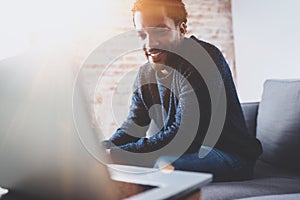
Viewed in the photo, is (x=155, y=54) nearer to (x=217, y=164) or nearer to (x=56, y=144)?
(x=217, y=164)

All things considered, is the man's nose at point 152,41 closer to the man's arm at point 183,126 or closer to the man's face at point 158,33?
the man's face at point 158,33

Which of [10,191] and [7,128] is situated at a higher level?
[7,128]

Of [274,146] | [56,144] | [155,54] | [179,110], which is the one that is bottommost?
[274,146]

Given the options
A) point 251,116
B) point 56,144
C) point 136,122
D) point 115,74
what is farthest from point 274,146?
point 56,144

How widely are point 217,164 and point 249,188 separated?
177 mm

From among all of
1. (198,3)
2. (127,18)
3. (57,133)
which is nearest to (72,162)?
(57,133)

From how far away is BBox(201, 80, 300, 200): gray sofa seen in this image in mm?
1472

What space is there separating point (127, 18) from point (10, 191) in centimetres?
215

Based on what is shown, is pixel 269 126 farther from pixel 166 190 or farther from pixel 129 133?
pixel 166 190

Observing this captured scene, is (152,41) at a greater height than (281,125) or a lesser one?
greater

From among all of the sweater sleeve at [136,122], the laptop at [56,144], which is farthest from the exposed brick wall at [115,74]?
the laptop at [56,144]

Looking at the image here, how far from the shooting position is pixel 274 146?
189cm

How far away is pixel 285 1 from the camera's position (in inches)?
105

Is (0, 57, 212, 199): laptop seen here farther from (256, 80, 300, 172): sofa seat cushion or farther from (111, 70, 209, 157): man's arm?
(256, 80, 300, 172): sofa seat cushion
